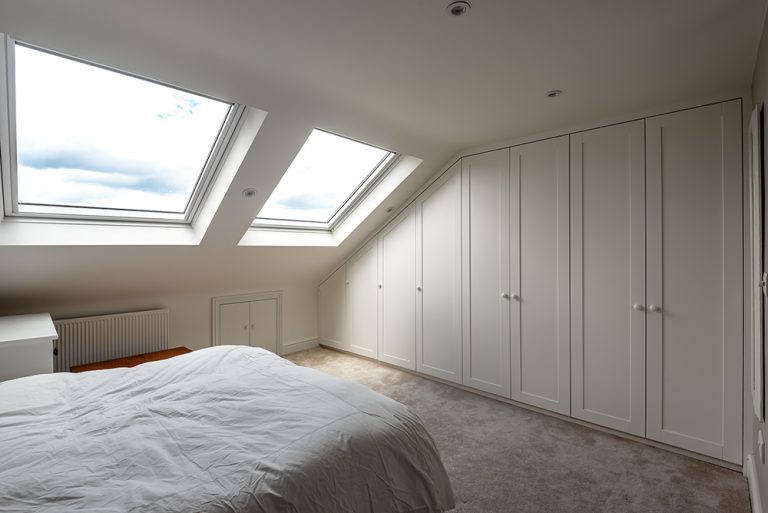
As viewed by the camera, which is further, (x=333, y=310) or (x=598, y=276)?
(x=333, y=310)

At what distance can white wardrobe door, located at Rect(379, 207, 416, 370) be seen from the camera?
13.3 feet

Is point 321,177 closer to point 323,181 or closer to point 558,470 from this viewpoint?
point 323,181

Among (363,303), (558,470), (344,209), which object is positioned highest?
(344,209)

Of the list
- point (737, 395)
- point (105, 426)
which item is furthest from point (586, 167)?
point (105, 426)

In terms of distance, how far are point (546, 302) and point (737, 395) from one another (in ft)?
3.98

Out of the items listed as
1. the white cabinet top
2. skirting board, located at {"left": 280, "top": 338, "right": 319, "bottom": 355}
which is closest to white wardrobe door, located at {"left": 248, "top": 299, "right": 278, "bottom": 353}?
skirting board, located at {"left": 280, "top": 338, "right": 319, "bottom": 355}

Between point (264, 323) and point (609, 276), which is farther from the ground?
point (609, 276)

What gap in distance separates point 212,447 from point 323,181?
9.20ft

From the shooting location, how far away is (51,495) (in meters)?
1.07

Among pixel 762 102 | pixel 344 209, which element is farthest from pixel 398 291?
pixel 762 102

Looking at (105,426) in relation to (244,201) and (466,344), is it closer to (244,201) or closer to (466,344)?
(244,201)

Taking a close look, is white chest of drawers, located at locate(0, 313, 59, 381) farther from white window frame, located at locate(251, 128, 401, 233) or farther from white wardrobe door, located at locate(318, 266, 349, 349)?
white wardrobe door, located at locate(318, 266, 349, 349)

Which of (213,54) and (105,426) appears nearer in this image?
(105,426)

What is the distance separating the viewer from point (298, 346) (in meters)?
4.88
